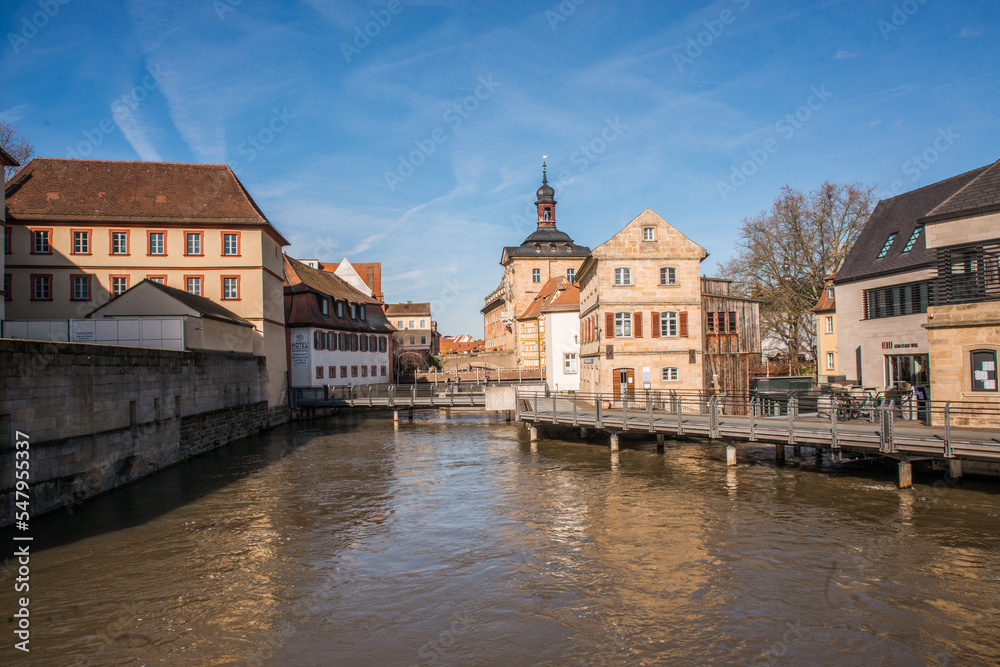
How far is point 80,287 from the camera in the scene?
1346 inches

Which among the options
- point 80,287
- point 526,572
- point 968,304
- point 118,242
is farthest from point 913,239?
point 80,287

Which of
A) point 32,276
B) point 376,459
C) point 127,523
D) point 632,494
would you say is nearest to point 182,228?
point 32,276

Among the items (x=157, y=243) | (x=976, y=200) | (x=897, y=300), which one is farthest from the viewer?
(x=157, y=243)

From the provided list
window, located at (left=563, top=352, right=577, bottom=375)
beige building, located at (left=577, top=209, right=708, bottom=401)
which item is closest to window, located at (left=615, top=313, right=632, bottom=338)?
beige building, located at (left=577, top=209, right=708, bottom=401)

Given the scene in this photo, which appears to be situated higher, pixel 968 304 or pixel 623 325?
pixel 623 325

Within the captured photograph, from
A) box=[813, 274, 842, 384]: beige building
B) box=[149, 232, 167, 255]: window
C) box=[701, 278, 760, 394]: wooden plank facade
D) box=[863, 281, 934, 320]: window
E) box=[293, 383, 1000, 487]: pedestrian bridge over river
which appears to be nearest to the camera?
box=[293, 383, 1000, 487]: pedestrian bridge over river

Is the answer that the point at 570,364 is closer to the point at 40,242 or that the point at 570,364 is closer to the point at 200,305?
the point at 200,305

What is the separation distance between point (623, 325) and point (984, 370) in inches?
592

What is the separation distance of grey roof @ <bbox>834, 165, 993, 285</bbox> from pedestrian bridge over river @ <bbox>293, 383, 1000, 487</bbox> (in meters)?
5.99

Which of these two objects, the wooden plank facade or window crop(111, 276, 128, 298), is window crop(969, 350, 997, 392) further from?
window crop(111, 276, 128, 298)

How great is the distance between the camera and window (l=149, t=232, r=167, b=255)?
34.7 metres

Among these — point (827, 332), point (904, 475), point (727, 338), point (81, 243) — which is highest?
point (81, 243)

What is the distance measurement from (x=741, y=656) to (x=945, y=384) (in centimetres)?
1476

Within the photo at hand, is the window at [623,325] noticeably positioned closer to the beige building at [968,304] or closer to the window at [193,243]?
the beige building at [968,304]
